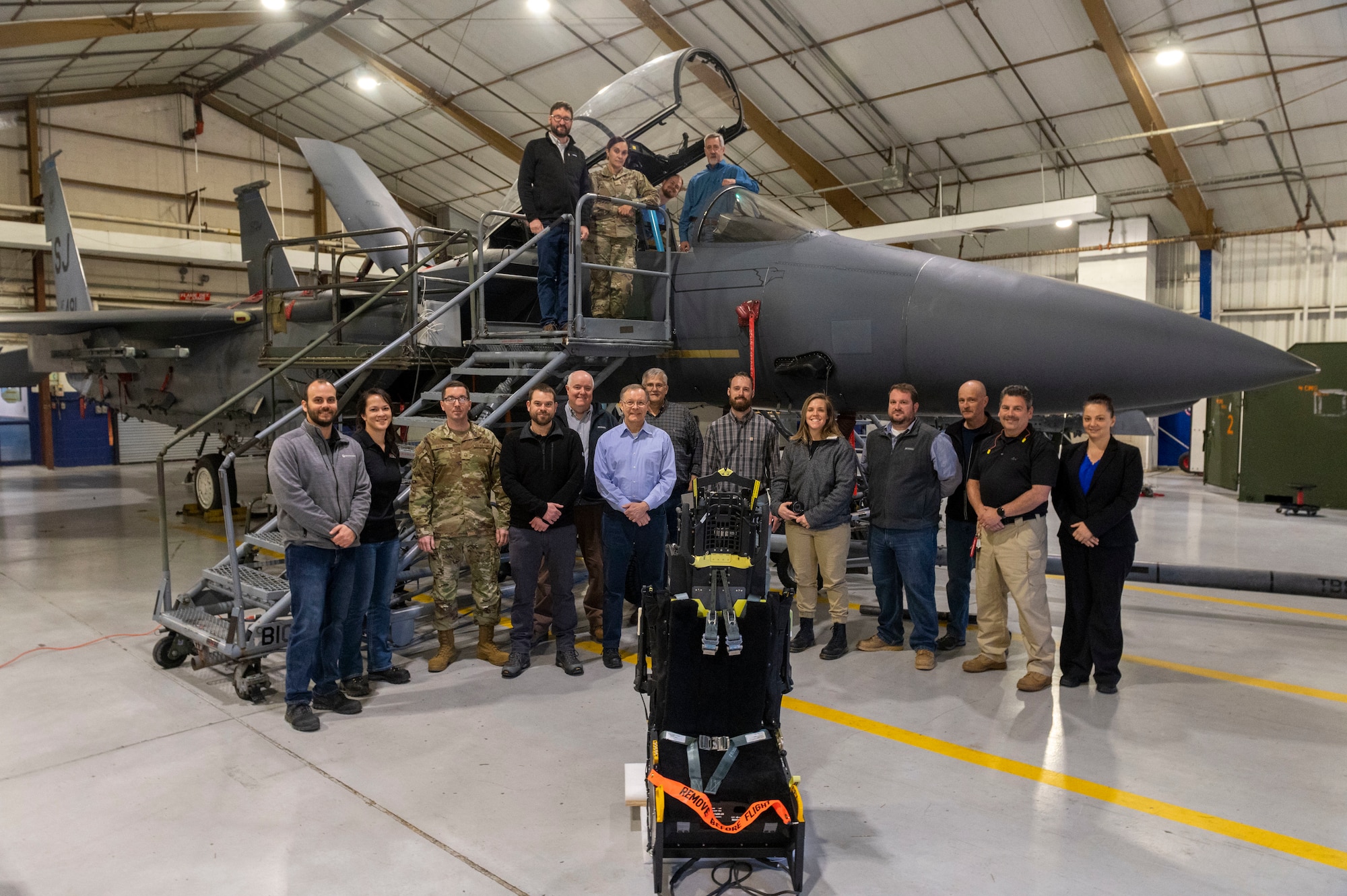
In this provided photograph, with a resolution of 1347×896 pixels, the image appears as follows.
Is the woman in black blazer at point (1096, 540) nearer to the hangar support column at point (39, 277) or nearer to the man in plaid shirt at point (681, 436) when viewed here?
the man in plaid shirt at point (681, 436)

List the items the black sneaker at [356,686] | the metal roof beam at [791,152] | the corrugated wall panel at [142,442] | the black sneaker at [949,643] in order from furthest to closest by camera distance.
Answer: the corrugated wall panel at [142,442]
the metal roof beam at [791,152]
the black sneaker at [949,643]
the black sneaker at [356,686]

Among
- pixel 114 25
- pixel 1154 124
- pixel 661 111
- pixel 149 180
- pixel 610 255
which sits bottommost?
pixel 610 255

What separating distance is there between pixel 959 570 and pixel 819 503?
3.38ft

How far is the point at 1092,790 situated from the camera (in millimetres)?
3469

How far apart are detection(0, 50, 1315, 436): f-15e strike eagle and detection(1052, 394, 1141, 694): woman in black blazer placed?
42cm

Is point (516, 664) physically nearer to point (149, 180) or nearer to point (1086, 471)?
point (1086, 471)

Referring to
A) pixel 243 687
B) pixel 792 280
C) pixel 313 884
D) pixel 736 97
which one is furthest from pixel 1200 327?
pixel 243 687

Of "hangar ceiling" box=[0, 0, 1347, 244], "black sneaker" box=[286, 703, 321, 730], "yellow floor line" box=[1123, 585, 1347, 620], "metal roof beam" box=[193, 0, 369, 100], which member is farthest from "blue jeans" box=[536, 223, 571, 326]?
"metal roof beam" box=[193, 0, 369, 100]

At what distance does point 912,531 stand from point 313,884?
3.52 meters

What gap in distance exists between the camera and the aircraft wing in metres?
10.3

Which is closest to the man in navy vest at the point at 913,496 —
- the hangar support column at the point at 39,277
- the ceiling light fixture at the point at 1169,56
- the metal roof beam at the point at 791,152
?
the ceiling light fixture at the point at 1169,56

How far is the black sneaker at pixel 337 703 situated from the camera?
4.29m

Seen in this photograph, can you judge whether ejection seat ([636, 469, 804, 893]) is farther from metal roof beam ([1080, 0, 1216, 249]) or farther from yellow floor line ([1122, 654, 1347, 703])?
metal roof beam ([1080, 0, 1216, 249])

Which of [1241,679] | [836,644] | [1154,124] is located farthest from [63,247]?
[1154,124]
